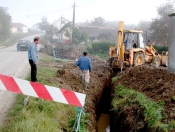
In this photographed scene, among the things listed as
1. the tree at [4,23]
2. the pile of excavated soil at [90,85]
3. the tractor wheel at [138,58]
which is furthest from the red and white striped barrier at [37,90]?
the tree at [4,23]

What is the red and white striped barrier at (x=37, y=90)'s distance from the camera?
5008 millimetres

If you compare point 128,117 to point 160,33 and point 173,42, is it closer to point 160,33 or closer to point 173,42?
point 173,42

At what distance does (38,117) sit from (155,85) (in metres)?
5.11

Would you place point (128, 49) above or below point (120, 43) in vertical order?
below

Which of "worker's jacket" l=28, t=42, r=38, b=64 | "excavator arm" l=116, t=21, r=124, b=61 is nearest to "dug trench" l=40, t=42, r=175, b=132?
"worker's jacket" l=28, t=42, r=38, b=64

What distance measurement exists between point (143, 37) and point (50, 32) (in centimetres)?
4423

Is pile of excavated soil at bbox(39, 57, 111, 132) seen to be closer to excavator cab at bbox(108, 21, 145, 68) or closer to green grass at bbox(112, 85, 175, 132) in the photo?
green grass at bbox(112, 85, 175, 132)

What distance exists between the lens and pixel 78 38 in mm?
40156

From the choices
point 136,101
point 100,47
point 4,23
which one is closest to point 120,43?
point 136,101

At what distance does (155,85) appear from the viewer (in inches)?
377

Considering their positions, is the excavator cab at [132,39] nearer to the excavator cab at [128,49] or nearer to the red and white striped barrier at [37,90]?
the excavator cab at [128,49]

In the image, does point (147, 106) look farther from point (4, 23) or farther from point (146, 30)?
point (4, 23)

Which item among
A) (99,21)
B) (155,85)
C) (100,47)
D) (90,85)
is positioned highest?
(99,21)

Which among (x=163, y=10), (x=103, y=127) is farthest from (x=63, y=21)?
(x=103, y=127)
